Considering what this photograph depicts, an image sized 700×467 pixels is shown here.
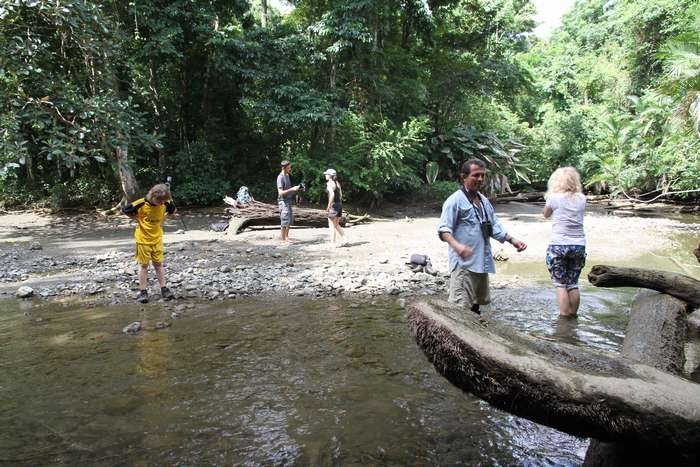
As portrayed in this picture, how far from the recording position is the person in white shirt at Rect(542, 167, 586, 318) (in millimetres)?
5172

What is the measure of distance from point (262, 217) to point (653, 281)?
10.3 m

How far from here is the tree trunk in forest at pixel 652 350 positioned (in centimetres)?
198

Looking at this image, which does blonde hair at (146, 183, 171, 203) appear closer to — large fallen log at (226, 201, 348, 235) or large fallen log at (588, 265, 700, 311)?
large fallen log at (588, 265, 700, 311)

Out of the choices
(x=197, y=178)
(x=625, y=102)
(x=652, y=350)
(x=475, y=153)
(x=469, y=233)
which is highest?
(x=625, y=102)

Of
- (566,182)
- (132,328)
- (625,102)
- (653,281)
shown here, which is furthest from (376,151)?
(625,102)

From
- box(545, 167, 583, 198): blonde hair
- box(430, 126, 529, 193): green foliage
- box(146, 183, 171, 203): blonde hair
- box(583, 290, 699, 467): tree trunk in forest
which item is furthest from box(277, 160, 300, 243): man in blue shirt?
box(430, 126, 529, 193): green foliage

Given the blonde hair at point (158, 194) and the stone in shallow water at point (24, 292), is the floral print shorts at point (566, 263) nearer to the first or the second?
the blonde hair at point (158, 194)

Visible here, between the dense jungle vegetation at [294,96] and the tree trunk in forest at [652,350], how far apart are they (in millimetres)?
10112

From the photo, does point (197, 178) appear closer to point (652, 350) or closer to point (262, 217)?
point (262, 217)

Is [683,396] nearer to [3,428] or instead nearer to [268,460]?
[268,460]

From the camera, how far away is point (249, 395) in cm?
392

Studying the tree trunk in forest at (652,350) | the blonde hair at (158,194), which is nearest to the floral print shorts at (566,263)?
the tree trunk in forest at (652,350)

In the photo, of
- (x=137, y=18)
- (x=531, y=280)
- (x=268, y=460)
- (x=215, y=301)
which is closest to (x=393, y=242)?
(x=531, y=280)

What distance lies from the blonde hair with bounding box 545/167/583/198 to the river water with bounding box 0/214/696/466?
5.08 ft
